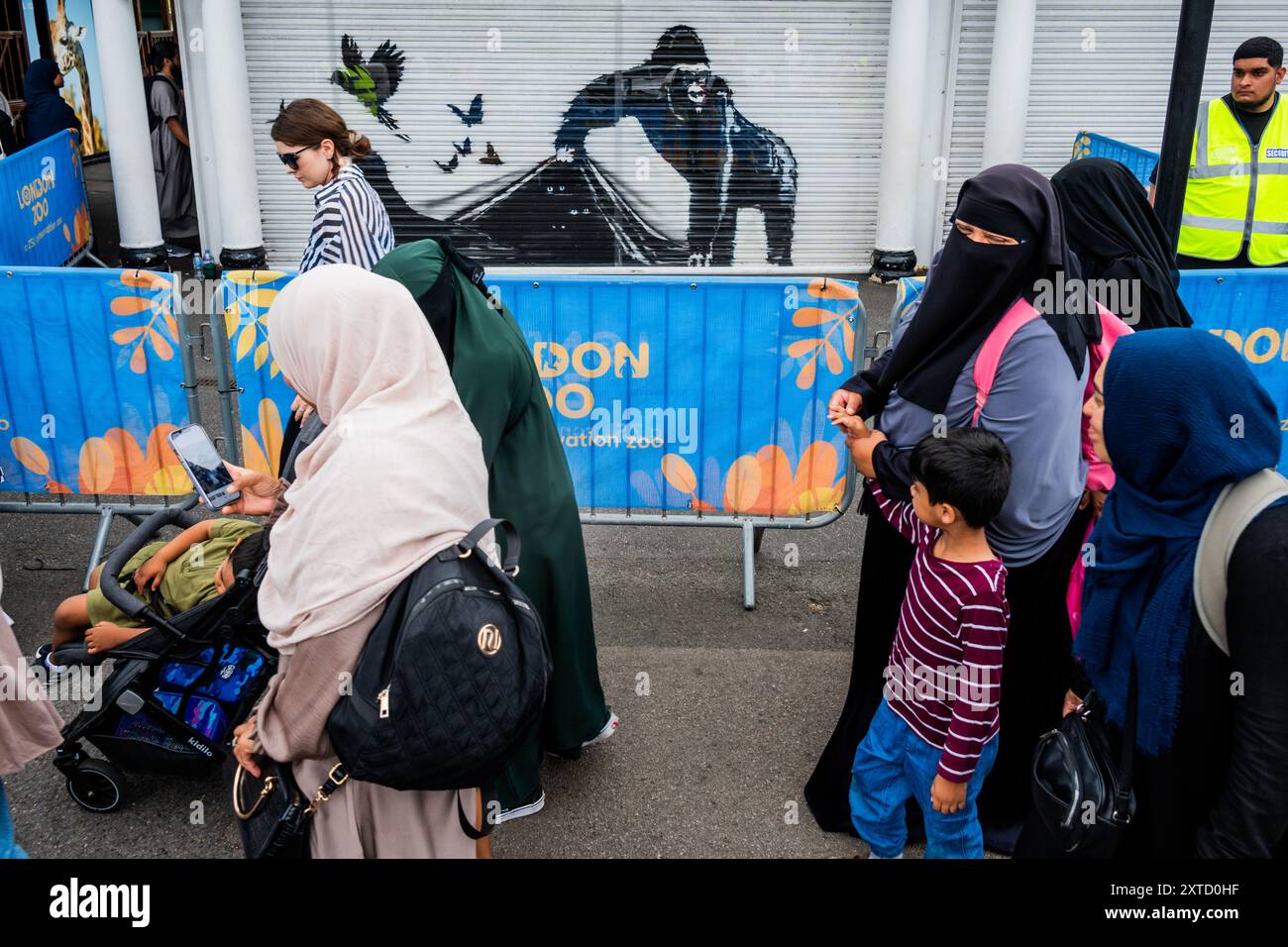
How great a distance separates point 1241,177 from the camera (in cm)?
677

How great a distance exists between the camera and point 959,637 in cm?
299

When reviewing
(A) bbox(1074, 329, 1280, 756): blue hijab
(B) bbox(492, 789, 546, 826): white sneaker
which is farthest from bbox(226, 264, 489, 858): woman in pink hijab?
(A) bbox(1074, 329, 1280, 756): blue hijab

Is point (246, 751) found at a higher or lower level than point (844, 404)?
lower

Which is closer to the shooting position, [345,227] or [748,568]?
[345,227]

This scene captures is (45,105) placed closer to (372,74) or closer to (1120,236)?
(372,74)

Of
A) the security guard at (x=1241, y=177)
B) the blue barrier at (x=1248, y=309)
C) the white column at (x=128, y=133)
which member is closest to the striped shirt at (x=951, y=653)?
the blue barrier at (x=1248, y=309)

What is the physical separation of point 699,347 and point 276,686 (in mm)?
3024

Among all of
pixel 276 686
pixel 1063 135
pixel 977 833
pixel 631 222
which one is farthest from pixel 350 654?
pixel 1063 135

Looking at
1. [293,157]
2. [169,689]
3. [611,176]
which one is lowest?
[169,689]

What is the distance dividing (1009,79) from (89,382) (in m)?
8.19

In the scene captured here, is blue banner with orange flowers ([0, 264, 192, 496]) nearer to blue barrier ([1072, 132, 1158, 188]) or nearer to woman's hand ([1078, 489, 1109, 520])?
woman's hand ([1078, 489, 1109, 520])

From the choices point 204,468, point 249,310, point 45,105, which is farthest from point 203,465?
point 45,105

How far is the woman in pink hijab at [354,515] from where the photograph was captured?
2.31m

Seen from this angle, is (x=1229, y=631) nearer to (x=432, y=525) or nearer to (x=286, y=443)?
(x=432, y=525)
